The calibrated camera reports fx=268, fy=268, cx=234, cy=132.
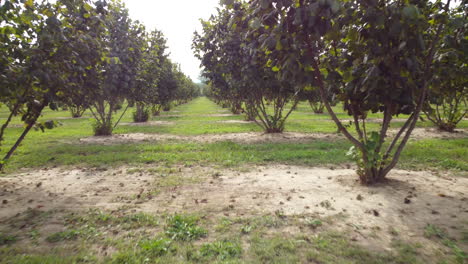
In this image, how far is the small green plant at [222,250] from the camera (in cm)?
259

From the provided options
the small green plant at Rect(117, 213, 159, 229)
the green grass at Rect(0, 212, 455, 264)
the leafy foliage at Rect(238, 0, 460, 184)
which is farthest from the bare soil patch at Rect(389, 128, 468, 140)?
the small green plant at Rect(117, 213, 159, 229)

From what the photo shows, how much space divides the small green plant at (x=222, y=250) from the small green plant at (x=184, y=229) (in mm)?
279

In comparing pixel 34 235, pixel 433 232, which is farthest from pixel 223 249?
pixel 433 232

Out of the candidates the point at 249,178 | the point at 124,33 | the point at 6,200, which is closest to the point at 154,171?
the point at 249,178

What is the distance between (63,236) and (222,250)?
5.96 feet

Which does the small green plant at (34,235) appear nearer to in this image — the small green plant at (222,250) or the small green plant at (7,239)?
the small green plant at (7,239)

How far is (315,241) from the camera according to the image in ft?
9.30

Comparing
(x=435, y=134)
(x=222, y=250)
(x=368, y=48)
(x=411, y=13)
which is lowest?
(x=222, y=250)

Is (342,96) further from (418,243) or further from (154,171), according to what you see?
(154,171)

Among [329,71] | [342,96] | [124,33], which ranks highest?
[124,33]

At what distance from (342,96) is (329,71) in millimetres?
448

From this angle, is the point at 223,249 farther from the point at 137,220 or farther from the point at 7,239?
the point at 7,239

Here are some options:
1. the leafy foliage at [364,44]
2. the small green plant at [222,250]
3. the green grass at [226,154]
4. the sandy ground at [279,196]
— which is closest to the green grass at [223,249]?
the small green plant at [222,250]

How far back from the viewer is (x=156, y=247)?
272 centimetres
